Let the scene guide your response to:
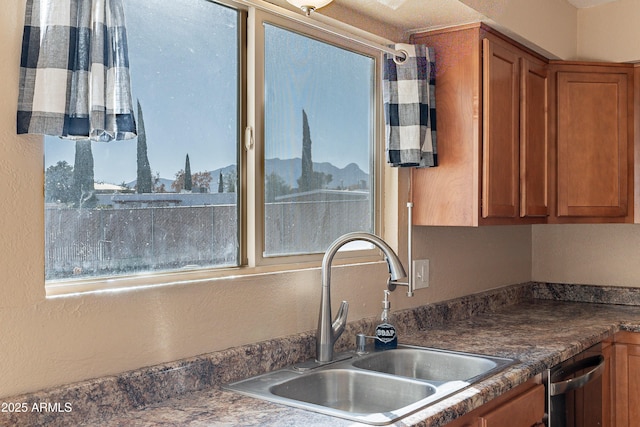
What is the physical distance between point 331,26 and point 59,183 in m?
1.13

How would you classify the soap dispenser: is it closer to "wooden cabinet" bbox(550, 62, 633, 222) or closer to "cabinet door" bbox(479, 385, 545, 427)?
"cabinet door" bbox(479, 385, 545, 427)

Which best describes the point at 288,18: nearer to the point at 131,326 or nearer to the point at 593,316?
the point at 131,326

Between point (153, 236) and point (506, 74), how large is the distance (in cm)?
164

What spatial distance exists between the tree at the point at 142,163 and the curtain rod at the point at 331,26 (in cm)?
52

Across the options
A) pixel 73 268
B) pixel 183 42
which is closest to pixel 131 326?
pixel 73 268

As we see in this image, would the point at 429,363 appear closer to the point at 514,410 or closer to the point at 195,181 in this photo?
the point at 514,410

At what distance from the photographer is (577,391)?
91.5 inches

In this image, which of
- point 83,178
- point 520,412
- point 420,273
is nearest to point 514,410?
point 520,412

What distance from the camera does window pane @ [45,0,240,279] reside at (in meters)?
Answer: 1.54

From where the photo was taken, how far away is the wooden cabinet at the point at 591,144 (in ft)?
10.2

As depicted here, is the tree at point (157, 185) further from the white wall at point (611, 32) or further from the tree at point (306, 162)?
the white wall at point (611, 32)

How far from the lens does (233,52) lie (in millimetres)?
1984

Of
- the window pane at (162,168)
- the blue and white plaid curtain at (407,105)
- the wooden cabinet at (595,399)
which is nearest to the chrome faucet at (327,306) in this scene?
the window pane at (162,168)

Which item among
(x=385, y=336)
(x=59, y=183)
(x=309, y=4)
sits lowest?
(x=385, y=336)
